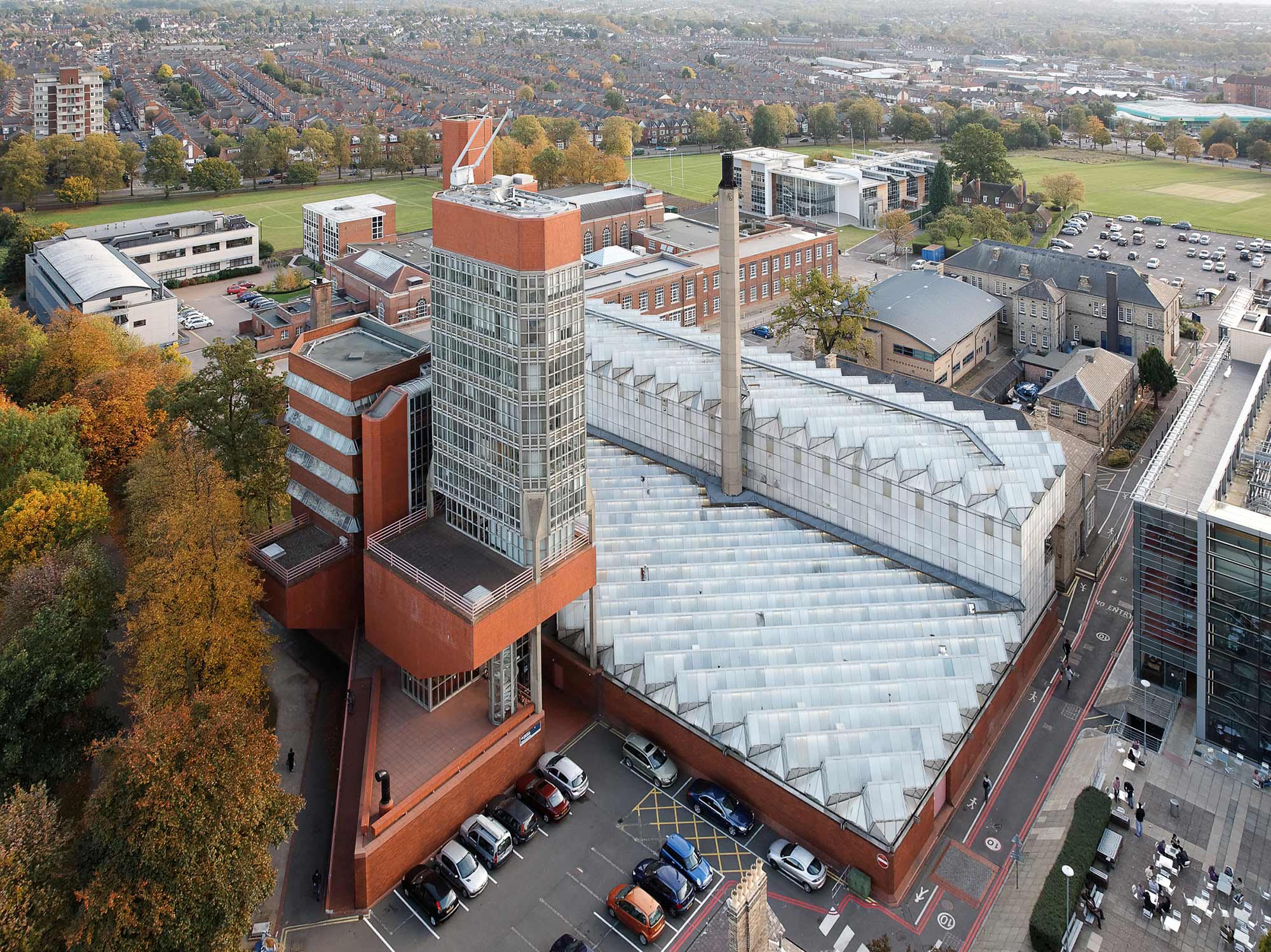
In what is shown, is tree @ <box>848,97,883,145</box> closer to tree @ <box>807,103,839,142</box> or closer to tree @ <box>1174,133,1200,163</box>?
tree @ <box>807,103,839,142</box>

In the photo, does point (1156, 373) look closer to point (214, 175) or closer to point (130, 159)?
point (214, 175)

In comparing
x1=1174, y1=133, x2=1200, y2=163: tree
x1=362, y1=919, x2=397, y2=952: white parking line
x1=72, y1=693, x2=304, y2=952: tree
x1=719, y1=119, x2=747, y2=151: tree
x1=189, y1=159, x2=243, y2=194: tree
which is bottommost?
x1=362, y1=919, x2=397, y2=952: white parking line

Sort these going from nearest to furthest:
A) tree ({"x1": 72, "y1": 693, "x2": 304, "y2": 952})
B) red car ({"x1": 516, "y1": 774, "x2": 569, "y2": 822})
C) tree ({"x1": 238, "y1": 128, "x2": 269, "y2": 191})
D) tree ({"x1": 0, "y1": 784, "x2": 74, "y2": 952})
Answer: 1. tree ({"x1": 0, "y1": 784, "x2": 74, "y2": 952})
2. tree ({"x1": 72, "y1": 693, "x2": 304, "y2": 952})
3. red car ({"x1": 516, "y1": 774, "x2": 569, "y2": 822})
4. tree ({"x1": 238, "y1": 128, "x2": 269, "y2": 191})

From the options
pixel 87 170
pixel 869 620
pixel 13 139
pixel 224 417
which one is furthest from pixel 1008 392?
pixel 13 139

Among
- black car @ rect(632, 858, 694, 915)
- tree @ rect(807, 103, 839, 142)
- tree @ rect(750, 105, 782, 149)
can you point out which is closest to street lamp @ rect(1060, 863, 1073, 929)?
black car @ rect(632, 858, 694, 915)

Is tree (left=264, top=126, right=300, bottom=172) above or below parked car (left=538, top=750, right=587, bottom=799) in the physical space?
above

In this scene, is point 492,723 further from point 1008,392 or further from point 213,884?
point 1008,392

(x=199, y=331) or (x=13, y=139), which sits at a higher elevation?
(x=13, y=139)
